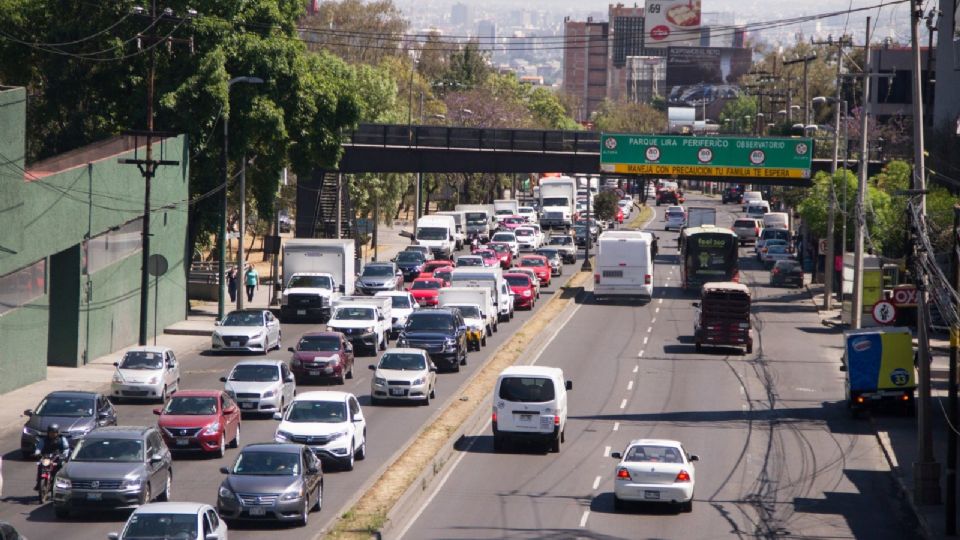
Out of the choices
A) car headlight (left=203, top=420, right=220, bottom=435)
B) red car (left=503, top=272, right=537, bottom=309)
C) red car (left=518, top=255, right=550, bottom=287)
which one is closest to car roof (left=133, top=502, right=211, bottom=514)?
car headlight (left=203, top=420, right=220, bottom=435)

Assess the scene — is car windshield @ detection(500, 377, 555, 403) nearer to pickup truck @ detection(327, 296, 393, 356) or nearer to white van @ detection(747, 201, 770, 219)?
pickup truck @ detection(327, 296, 393, 356)

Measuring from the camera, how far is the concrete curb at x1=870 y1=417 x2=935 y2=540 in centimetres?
2785

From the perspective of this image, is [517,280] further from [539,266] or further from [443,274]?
[539,266]

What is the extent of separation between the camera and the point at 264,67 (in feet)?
205

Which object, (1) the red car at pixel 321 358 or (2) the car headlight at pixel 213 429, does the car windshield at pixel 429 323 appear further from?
(2) the car headlight at pixel 213 429

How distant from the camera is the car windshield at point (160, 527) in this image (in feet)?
69.4

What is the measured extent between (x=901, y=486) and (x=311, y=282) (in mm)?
31734

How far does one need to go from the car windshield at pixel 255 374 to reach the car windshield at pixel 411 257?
1519 inches

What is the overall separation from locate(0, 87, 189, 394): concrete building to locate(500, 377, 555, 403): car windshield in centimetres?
1604

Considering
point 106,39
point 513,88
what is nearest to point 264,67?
point 106,39

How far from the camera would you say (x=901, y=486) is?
32.3 metres

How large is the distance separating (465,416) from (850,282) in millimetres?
30689

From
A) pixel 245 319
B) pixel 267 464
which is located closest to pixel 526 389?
pixel 267 464

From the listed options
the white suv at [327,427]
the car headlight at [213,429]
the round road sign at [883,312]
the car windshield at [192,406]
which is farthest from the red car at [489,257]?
the car headlight at [213,429]
